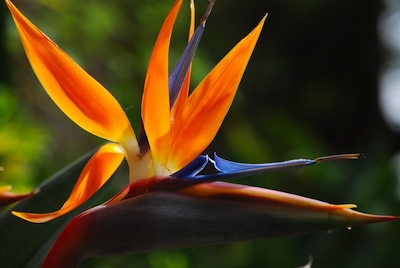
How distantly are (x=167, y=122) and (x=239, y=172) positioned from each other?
7 cm

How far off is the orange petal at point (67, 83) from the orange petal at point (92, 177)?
23 mm

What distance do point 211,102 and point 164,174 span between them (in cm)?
7

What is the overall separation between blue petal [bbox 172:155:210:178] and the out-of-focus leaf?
0.53 ft

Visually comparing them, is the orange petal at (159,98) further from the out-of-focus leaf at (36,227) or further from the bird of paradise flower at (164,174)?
the out-of-focus leaf at (36,227)

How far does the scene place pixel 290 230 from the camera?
0.53 metres

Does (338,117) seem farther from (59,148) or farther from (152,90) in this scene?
(152,90)

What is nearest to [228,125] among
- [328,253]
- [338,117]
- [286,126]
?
[286,126]

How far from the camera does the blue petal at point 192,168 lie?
60 cm

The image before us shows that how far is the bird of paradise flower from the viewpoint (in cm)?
55

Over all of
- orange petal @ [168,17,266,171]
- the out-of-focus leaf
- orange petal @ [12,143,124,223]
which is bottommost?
the out-of-focus leaf

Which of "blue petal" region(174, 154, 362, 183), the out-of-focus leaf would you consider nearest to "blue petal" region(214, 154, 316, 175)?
"blue petal" region(174, 154, 362, 183)

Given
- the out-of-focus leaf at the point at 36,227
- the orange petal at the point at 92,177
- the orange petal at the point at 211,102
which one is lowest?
the out-of-focus leaf at the point at 36,227

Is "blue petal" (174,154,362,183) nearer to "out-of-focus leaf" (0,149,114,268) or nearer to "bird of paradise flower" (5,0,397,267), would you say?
"bird of paradise flower" (5,0,397,267)

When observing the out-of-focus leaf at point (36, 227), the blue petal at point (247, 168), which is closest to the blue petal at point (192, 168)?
the blue petal at point (247, 168)
